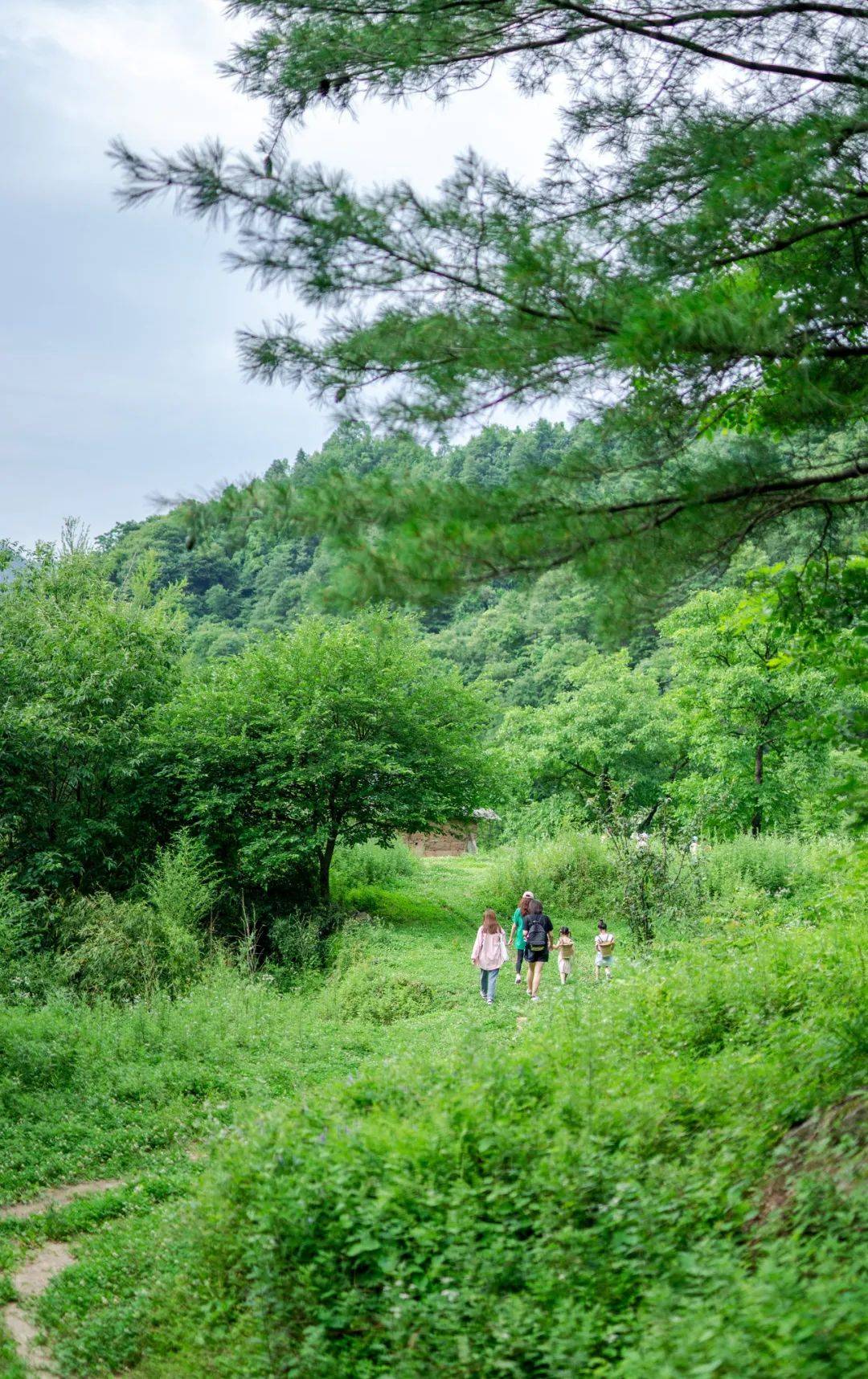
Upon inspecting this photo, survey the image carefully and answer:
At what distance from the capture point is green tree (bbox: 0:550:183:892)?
17.8m

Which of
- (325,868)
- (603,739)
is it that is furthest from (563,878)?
(603,739)

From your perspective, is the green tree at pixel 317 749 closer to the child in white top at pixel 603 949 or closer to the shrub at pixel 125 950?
the shrub at pixel 125 950

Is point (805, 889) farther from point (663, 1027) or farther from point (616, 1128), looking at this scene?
point (616, 1128)

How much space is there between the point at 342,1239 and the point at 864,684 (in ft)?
15.8

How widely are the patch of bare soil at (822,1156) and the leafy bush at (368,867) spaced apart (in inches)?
700

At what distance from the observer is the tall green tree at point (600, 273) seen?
5.09 metres

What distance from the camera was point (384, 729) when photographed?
→ 20.5 meters

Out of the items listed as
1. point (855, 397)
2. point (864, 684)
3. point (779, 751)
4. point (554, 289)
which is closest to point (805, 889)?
point (779, 751)

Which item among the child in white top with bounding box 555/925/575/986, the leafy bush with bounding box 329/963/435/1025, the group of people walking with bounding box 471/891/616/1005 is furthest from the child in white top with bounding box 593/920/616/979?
the leafy bush with bounding box 329/963/435/1025

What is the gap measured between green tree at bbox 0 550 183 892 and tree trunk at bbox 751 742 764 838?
14824 mm

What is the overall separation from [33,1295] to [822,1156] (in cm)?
455

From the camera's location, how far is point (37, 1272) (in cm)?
623

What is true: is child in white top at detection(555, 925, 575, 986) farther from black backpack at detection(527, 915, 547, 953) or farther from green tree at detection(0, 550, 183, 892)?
green tree at detection(0, 550, 183, 892)

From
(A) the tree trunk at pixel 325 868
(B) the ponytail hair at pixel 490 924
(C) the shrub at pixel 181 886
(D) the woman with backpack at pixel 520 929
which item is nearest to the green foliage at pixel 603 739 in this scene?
(A) the tree trunk at pixel 325 868
